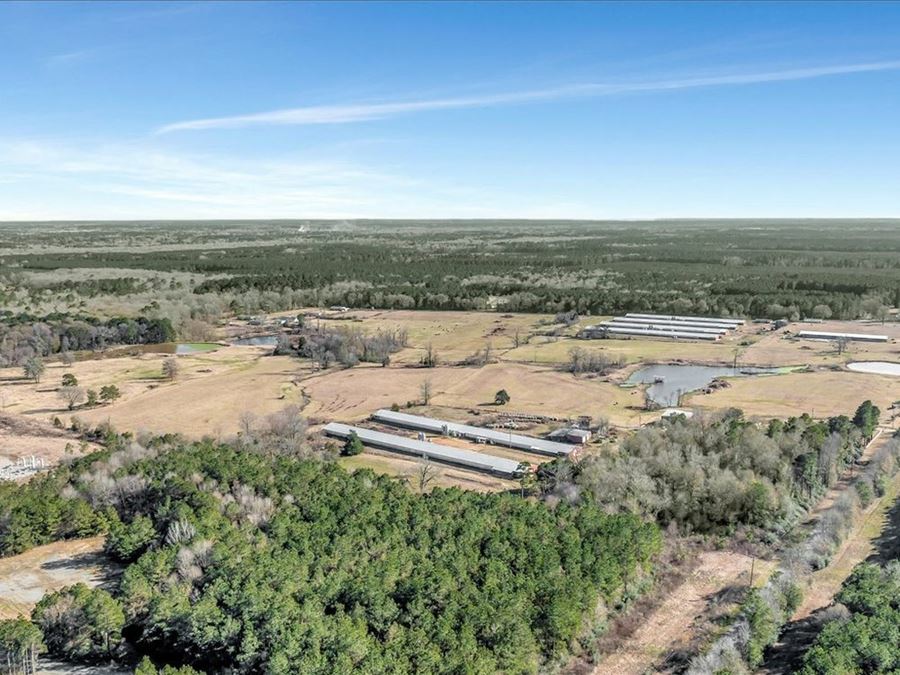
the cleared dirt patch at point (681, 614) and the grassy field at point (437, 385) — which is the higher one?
the grassy field at point (437, 385)

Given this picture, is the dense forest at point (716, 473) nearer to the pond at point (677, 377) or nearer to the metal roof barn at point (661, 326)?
the pond at point (677, 377)

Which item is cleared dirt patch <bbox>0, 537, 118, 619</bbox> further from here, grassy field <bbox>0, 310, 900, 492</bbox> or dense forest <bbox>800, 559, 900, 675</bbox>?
dense forest <bbox>800, 559, 900, 675</bbox>

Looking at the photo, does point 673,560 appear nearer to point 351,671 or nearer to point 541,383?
point 351,671

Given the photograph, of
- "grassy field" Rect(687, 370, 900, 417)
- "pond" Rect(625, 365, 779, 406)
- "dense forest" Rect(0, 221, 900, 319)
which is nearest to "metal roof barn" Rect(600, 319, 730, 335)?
"dense forest" Rect(0, 221, 900, 319)

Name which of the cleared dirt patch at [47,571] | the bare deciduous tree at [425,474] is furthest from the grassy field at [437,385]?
the cleared dirt patch at [47,571]

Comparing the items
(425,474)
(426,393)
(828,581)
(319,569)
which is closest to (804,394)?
(426,393)

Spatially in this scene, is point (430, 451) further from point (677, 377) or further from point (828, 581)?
point (677, 377)
